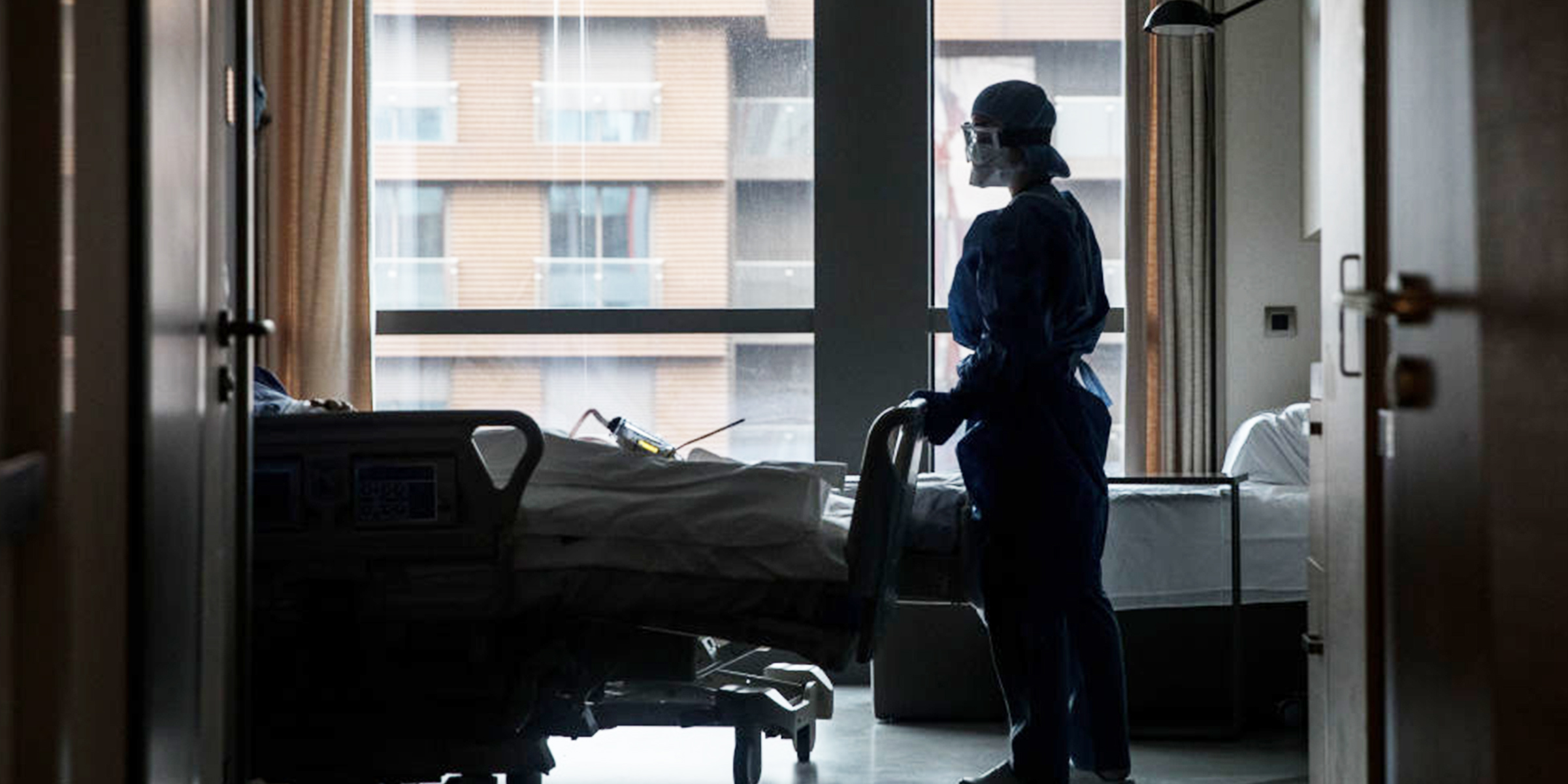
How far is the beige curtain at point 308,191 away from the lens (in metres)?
5.71

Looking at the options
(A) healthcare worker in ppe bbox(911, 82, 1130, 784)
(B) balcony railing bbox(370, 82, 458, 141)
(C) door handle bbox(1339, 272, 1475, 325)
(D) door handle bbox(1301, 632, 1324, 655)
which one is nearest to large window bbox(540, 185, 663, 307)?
(B) balcony railing bbox(370, 82, 458, 141)

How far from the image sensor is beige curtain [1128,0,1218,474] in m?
5.73

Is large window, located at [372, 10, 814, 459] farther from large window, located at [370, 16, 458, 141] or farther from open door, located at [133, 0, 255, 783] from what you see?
open door, located at [133, 0, 255, 783]

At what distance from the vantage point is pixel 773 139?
19.3 feet

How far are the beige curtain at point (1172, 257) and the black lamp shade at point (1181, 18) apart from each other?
0.77m

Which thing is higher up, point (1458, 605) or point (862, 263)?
point (862, 263)

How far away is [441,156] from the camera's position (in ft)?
19.3

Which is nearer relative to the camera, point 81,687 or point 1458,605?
point 81,687

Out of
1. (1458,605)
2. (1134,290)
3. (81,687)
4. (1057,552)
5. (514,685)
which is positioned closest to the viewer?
(81,687)

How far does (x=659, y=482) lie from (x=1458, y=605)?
1.53 meters

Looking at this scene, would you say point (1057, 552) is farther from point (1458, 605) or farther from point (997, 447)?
point (1458, 605)

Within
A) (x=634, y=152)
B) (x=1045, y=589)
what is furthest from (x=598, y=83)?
(x=1045, y=589)

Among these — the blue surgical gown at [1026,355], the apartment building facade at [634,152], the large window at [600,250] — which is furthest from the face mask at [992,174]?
the large window at [600,250]

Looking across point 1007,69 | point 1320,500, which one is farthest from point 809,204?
point 1320,500
